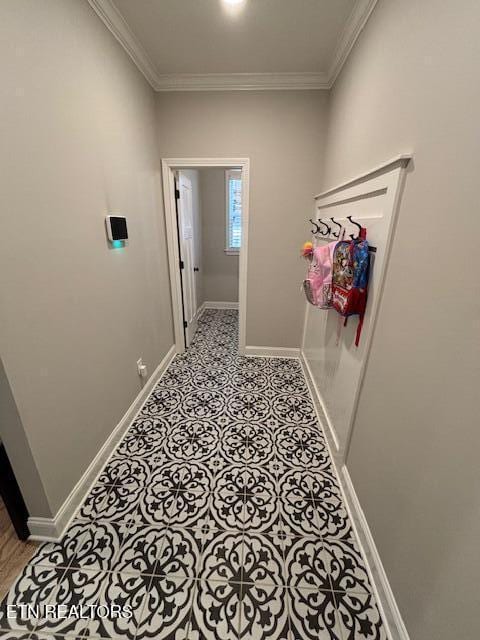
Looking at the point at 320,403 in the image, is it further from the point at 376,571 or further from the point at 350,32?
the point at 350,32

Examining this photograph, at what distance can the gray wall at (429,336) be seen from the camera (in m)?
0.71

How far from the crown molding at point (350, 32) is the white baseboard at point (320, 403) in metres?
2.39

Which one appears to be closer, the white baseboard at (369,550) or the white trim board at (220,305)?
the white baseboard at (369,550)

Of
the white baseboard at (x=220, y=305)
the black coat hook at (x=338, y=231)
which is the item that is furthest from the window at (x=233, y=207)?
the black coat hook at (x=338, y=231)

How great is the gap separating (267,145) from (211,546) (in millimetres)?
2923

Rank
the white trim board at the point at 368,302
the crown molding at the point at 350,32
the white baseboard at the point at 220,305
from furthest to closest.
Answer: the white baseboard at the point at 220,305 < the crown molding at the point at 350,32 < the white trim board at the point at 368,302

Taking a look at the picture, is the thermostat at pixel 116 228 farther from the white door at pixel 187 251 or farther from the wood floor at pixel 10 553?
the wood floor at pixel 10 553

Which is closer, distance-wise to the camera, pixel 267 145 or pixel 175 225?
pixel 267 145

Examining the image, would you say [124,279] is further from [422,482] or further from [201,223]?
[201,223]

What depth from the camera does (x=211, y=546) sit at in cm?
126

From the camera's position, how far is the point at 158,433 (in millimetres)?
1930

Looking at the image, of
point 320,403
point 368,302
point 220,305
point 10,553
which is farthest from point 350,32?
point 220,305

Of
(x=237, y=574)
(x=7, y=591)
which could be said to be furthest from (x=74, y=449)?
(x=237, y=574)

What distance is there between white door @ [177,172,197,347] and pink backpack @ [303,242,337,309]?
1.61m
